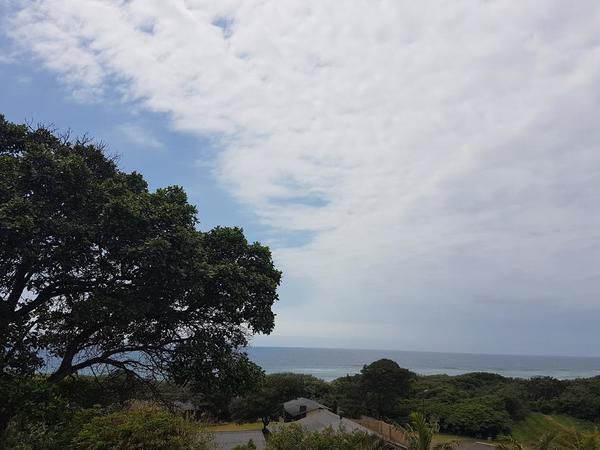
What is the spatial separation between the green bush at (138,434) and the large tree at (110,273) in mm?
1252

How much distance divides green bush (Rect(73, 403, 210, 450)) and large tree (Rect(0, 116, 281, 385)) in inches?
49.3

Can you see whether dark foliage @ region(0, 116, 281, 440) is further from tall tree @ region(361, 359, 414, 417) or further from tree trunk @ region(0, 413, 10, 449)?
tall tree @ region(361, 359, 414, 417)

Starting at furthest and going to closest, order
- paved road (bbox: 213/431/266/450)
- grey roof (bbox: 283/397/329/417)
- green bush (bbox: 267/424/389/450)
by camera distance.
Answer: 1. grey roof (bbox: 283/397/329/417)
2. paved road (bbox: 213/431/266/450)
3. green bush (bbox: 267/424/389/450)

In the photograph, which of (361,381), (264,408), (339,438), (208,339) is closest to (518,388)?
(361,381)

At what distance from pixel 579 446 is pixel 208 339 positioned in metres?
8.90

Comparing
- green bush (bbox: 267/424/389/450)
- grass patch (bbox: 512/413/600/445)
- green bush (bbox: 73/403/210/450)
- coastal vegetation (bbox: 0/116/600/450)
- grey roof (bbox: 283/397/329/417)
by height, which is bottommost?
grass patch (bbox: 512/413/600/445)

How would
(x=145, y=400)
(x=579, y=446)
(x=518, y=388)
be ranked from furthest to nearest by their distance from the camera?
1. (x=518, y=388)
2. (x=145, y=400)
3. (x=579, y=446)

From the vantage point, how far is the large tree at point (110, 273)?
11.4 metres

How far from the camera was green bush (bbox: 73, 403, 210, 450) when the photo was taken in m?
12.2

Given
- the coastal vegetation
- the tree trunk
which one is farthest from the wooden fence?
the tree trunk

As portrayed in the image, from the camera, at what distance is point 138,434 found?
12305 mm

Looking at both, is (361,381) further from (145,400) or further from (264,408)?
(145,400)

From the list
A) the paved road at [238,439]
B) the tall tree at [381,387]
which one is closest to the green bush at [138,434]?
the paved road at [238,439]

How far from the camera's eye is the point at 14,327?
11539 millimetres
